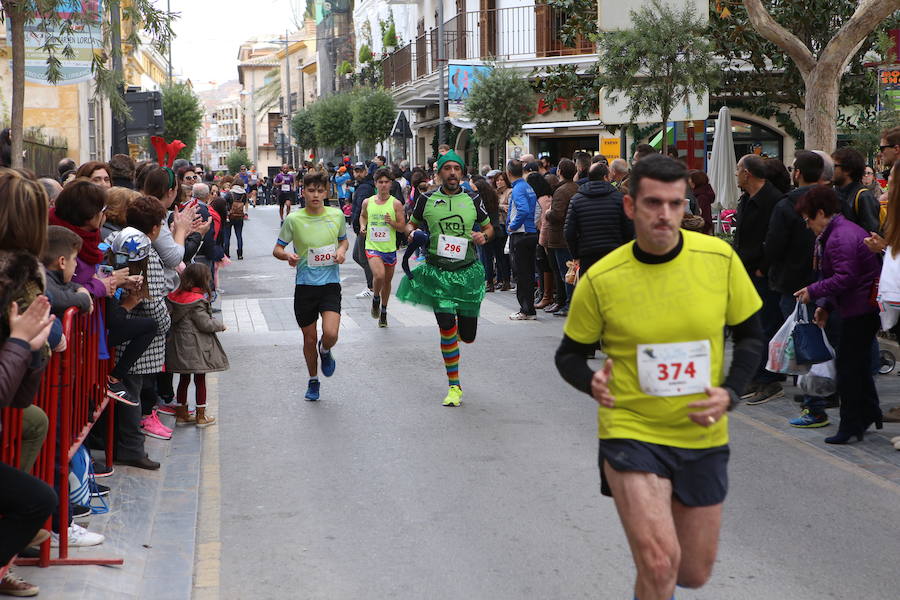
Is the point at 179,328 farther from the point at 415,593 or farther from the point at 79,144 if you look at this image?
the point at 79,144

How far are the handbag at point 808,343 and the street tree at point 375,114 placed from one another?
36.1m

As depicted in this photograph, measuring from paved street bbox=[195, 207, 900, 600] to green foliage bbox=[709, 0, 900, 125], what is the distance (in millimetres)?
10129

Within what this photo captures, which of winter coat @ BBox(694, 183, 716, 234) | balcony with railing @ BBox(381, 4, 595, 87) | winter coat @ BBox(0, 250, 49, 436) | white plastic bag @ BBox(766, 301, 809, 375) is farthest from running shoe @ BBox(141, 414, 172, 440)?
balcony with railing @ BBox(381, 4, 595, 87)

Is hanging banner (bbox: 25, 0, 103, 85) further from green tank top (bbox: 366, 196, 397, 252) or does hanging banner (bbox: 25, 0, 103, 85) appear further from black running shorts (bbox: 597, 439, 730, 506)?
black running shorts (bbox: 597, 439, 730, 506)

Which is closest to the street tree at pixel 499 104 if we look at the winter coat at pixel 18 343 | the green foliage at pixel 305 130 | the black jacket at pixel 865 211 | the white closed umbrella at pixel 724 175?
the white closed umbrella at pixel 724 175

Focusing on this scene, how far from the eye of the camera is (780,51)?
22.0 m

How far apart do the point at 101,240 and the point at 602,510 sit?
11.6 feet

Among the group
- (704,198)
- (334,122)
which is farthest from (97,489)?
(334,122)

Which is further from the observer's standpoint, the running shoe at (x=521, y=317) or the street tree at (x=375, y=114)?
the street tree at (x=375, y=114)

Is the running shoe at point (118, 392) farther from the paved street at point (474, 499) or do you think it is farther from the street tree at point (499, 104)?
Answer: the street tree at point (499, 104)

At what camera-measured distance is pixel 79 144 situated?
1308 inches

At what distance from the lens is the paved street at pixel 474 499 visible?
17.3 ft

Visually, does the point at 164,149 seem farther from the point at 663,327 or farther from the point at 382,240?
the point at 663,327

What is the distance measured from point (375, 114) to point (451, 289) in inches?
1391
